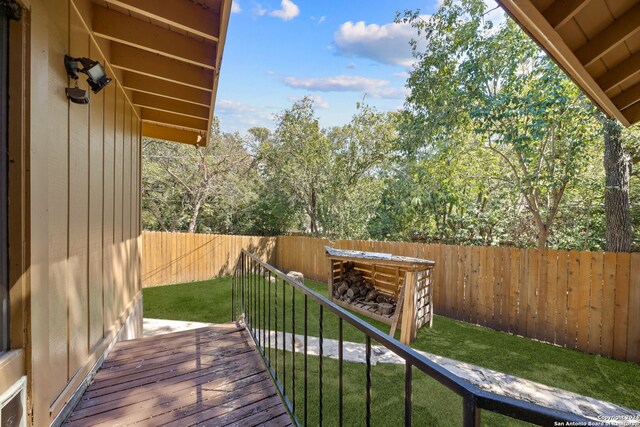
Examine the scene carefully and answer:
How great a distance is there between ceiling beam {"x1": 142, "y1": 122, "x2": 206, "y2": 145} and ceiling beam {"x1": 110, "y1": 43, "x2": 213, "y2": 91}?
183 centimetres

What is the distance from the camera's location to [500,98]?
450cm

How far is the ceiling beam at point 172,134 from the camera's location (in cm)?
453

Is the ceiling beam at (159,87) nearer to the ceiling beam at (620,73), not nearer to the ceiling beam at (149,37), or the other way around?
the ceiling beam at (149,37)

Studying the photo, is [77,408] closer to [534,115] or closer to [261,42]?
[534,115]

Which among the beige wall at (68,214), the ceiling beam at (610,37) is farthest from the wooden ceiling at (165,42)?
the ceiling beam at (610,37)

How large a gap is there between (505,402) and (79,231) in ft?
8.16

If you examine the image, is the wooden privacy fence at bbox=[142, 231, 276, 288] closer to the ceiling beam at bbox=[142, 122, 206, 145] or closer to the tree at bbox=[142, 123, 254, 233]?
the tree at bbox=[142, 123, 254, 233]

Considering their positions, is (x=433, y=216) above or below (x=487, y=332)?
above

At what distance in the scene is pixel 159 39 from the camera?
2.37 metres

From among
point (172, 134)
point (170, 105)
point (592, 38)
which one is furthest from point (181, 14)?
point (172, 134)

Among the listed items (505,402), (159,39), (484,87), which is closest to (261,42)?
(484,87)

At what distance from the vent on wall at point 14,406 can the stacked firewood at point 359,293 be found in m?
4.43

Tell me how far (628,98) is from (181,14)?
152 inches

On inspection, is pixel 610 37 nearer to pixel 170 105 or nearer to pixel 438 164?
pixel 438 164
